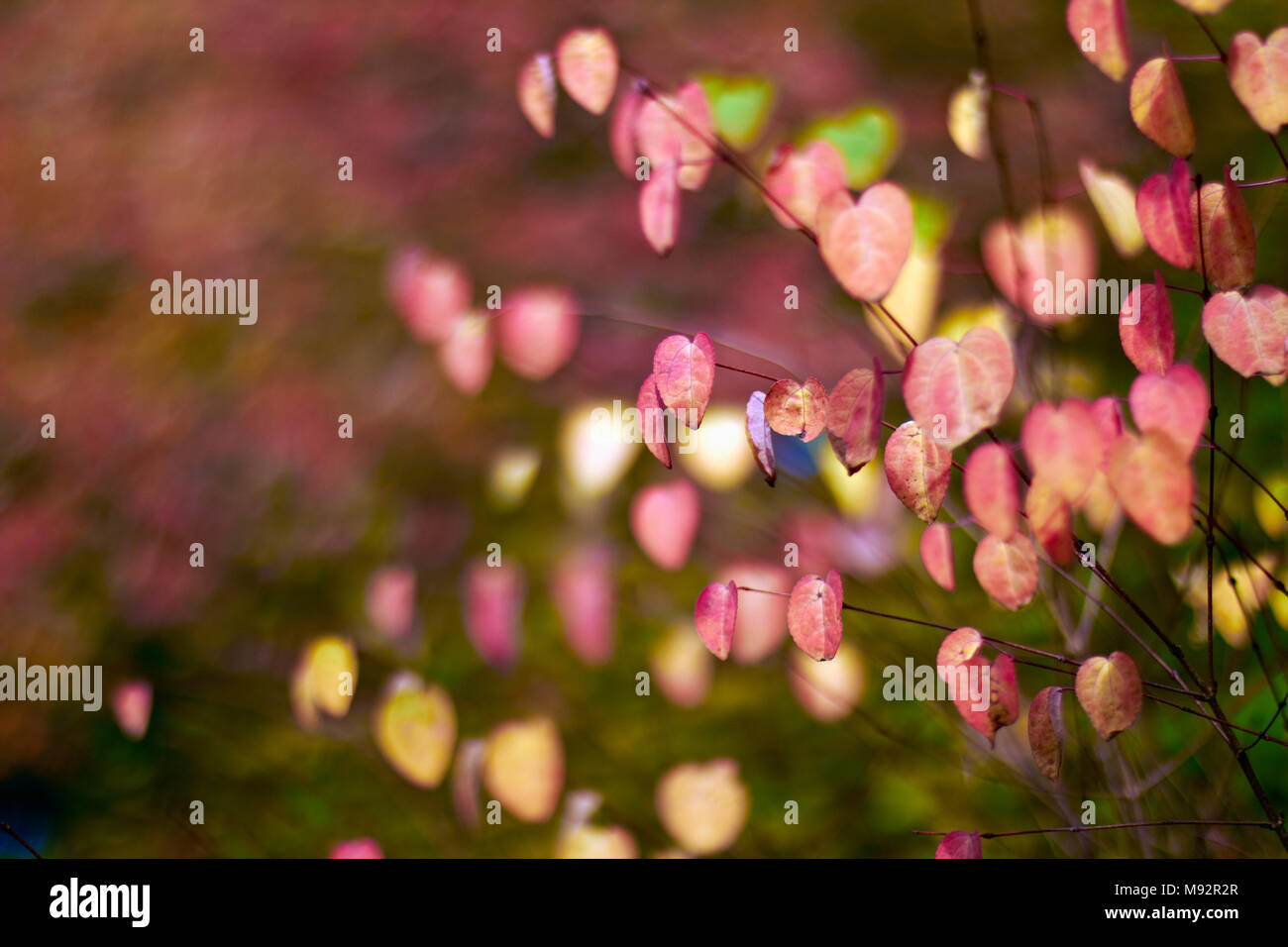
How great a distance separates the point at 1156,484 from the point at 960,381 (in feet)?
0.52

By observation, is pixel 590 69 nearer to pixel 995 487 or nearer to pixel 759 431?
pixel 759 431

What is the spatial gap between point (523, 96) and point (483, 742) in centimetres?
85

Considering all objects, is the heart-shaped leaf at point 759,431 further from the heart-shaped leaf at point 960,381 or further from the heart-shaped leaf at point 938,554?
the heart-shaped leaf at point 938,554

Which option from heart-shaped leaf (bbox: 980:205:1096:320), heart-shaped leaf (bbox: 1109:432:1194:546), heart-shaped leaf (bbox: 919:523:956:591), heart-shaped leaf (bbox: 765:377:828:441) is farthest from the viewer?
heart-shaped leaf (bbox: 980:205:1096:320)

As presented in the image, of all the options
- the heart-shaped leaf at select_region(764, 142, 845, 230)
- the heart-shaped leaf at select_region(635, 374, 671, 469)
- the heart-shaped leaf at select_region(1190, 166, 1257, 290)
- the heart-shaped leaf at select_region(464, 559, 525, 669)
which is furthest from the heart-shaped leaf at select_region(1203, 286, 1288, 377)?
the heart-shaped leaf at select_region(464, 559, 525, 669)

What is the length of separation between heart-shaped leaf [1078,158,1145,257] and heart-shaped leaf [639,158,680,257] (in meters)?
0.52

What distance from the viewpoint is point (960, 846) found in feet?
2.82

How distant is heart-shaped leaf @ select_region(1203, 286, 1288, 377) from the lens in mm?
730

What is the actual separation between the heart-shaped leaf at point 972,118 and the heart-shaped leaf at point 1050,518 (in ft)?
1.92

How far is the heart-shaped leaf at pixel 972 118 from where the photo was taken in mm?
1062

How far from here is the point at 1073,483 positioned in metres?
0.66

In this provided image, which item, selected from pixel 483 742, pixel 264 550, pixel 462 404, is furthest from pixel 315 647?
pixel 462 404

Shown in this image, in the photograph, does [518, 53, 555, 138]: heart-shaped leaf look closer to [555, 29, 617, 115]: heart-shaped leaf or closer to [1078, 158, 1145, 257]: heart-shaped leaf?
[555, 29, 617, 115]: heart-shaped leaf

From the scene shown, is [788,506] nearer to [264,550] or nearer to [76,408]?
[264,550]
